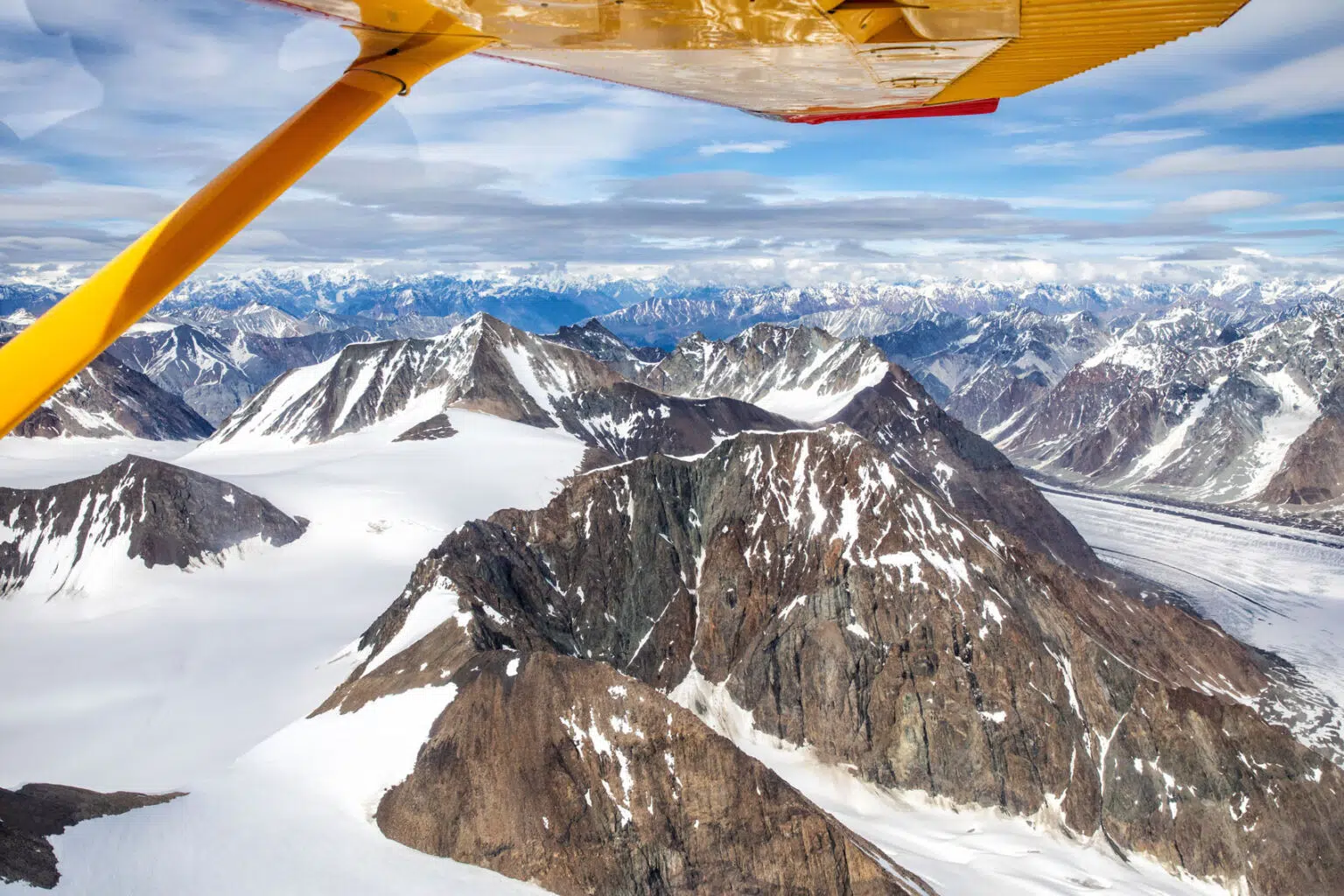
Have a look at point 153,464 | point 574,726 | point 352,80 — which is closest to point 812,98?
point 352,80

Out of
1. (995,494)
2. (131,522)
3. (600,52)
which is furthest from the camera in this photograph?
(995,494)

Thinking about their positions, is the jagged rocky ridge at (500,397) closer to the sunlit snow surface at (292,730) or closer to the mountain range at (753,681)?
the sunlit snow surface at (292,730)

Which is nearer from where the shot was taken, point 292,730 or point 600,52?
point 600,52

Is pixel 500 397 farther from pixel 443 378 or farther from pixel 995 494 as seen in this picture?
pixel 995 494

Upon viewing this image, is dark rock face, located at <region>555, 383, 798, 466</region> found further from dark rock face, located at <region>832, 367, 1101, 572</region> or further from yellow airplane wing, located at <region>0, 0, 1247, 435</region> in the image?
yellow airplane wing, located at <region>0, 0, 1247, 435</region>

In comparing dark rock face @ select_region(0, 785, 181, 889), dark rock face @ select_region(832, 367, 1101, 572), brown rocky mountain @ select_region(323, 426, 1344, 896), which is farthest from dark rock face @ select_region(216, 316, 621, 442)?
dark rock face @ select_region(0, 785, 181, 889)

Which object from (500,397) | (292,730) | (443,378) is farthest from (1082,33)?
(443,378)
